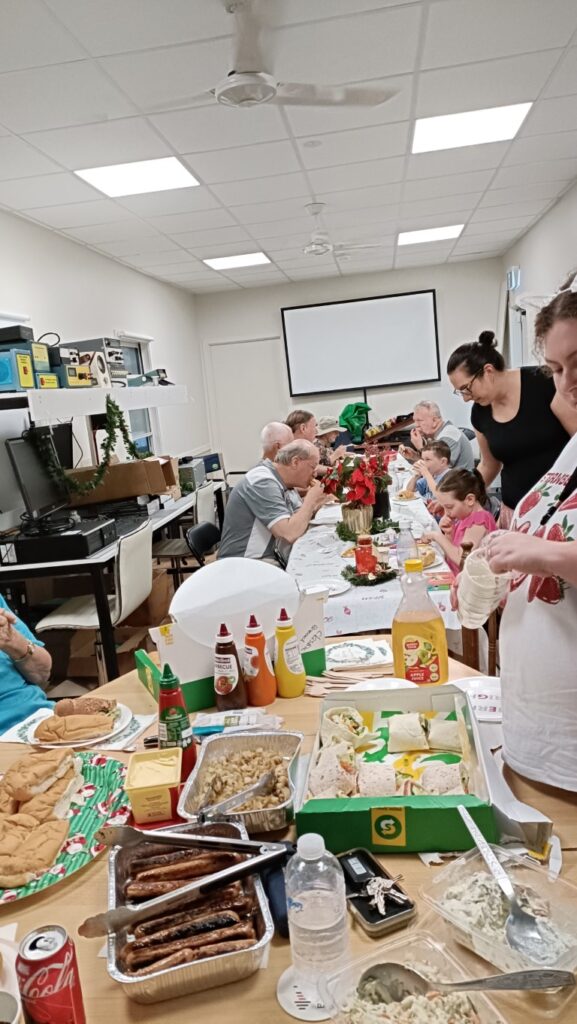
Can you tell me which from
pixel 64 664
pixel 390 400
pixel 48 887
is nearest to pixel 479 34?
pixel 48 887

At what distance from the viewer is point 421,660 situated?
1487 millimetres

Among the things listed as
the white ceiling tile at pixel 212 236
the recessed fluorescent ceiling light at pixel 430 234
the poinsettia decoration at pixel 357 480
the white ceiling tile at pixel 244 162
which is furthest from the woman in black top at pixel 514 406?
the recessed fluorescent ceiling light at pixel 430 234

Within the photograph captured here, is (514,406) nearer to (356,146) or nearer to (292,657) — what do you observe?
(292,657)

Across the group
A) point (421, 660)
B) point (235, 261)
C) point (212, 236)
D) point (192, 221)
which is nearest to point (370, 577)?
point (421, 660)

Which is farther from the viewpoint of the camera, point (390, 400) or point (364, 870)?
point (390, 400)

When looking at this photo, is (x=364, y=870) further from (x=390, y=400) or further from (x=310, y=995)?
(x=390, y=400)

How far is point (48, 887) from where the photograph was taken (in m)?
0.97

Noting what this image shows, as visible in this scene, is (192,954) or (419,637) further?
(419,637)

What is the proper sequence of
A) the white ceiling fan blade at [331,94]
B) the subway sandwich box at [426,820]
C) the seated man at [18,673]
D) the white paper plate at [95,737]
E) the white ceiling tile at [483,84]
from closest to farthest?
the subway sandwich box at [426,820], the white paper plate at [95,737], the seated man at [18,673], the white ceiling fan blade at [331,94], the white ceiling tile at [483,84]

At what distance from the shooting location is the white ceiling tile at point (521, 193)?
4911 mm

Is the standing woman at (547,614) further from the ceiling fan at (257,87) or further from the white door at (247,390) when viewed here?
the white door at (247,390)

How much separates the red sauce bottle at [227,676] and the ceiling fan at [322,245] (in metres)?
4.20

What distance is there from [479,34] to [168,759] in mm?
2941

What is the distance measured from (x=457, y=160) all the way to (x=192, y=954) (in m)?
4.49
